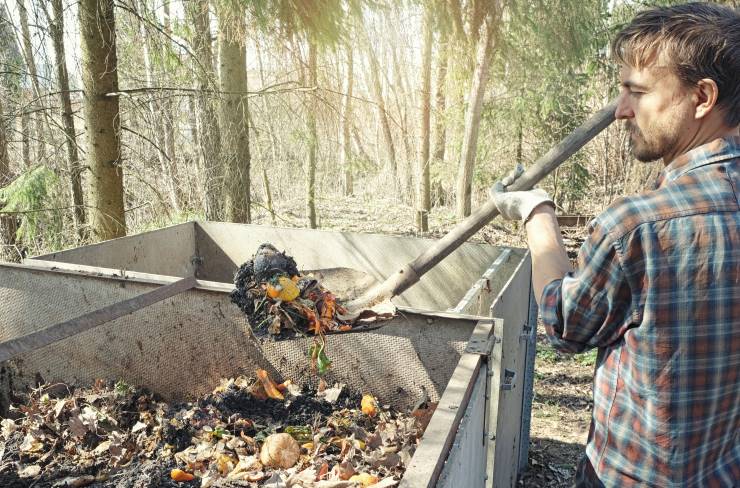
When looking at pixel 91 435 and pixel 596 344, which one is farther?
pixel 91 435

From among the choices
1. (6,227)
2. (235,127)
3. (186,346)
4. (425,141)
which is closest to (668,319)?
(186,346)

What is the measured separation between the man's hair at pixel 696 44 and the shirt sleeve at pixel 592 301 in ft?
1.34

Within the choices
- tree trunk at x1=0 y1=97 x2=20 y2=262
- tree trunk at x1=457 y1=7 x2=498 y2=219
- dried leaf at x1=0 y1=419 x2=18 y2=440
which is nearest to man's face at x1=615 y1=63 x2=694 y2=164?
dried leaf at x1=0 y1=419 x2=18 y2=440

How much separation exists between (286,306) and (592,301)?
5.31ft

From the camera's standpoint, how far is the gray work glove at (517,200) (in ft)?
5.85

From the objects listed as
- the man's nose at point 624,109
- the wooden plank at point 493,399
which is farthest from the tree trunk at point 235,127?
the man's nose at point 624,109

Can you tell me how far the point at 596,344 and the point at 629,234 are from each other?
0.31 metres

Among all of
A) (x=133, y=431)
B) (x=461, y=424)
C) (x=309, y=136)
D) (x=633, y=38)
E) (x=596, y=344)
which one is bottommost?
(x=133, y=431)

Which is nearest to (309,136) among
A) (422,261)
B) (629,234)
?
(422,261)

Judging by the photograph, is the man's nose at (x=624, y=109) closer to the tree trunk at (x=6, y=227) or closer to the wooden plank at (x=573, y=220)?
the tree trunk at (x=6, y=227)

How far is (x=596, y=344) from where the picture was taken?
1.40 m

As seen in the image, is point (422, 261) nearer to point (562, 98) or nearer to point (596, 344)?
point (596, 344)

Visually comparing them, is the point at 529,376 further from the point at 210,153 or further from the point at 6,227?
the point at 6,227

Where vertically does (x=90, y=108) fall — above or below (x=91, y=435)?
above
